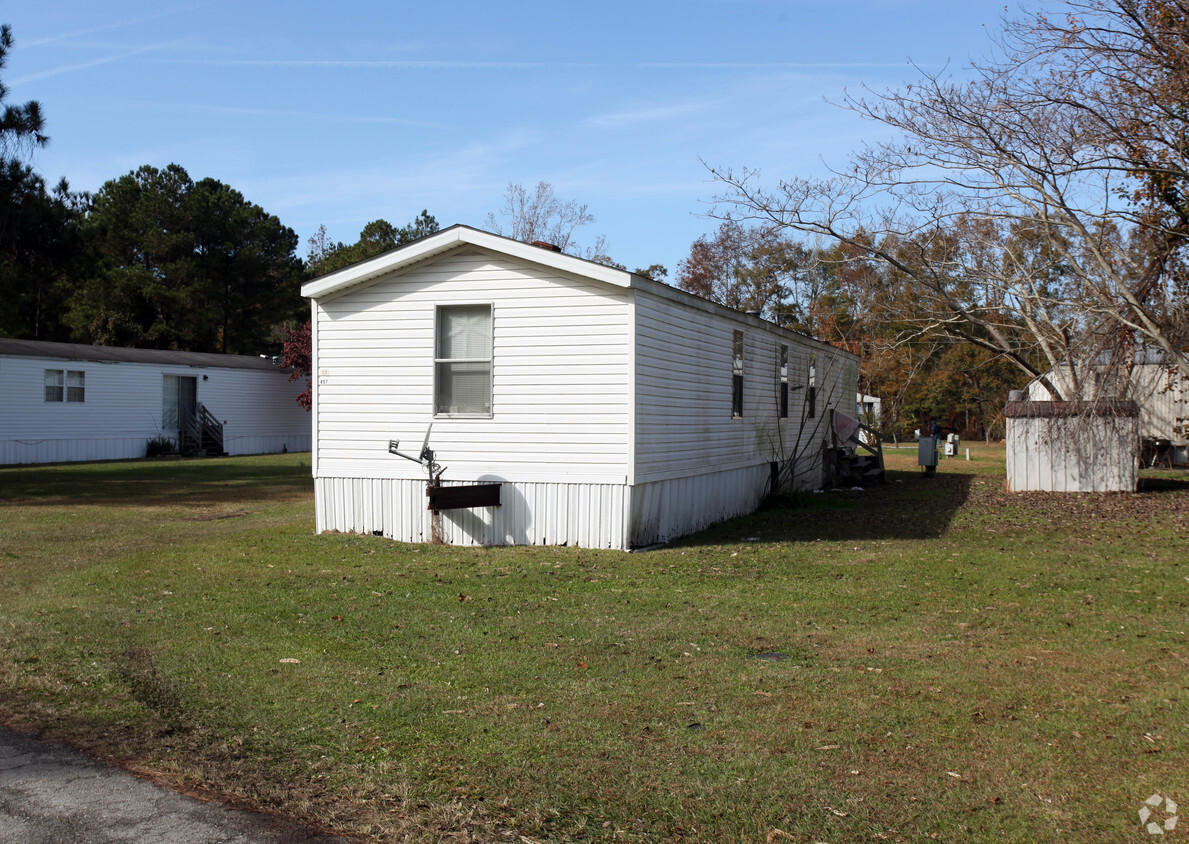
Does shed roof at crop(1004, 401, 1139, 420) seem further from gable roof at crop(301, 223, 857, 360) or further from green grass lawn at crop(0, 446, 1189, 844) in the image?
gable roof at crop(301, 223, 857, 360)

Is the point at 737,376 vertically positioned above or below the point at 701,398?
above

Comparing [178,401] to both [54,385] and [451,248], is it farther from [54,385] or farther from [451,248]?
[451,248]

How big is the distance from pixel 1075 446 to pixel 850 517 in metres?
5.60

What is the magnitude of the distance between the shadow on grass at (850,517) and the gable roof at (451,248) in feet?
11.2

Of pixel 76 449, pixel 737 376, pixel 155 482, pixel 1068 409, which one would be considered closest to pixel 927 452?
pixel 1068 409

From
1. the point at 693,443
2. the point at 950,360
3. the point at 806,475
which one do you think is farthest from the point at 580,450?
the point at 950,360

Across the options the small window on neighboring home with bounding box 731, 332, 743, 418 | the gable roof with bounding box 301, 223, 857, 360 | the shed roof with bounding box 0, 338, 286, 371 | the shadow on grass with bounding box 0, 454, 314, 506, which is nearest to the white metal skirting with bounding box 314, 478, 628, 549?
the gable roof with bounding box 301, 223, 857, 360

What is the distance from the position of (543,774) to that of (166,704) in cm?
236

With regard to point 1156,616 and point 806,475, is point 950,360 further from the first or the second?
point 1156,616

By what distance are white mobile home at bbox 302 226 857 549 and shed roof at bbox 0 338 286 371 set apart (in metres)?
19.0

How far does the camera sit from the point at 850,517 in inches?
566

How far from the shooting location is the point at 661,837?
3674 millimetres

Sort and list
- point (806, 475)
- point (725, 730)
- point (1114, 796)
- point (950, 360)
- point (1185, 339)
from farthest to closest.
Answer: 1. point (950, 360)
2. point (806, 475)
3. point (1185, 339)
4. point (725, 730)
5. point (1114, 796)

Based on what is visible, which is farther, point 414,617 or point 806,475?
point 806,475
